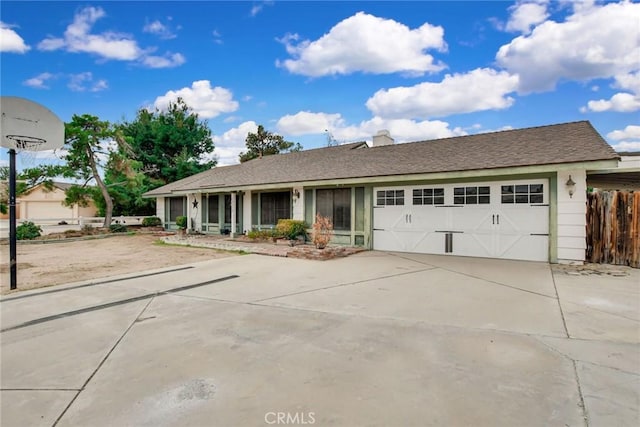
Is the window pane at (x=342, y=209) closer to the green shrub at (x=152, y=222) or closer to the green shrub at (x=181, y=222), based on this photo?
the green shrub at (x=181, y=222)

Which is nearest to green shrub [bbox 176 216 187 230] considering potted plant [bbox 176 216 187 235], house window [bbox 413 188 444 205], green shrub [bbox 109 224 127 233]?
potted plant [bbox 176 216 187 235]

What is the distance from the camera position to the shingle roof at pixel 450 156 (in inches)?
321

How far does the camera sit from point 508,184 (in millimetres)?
8867

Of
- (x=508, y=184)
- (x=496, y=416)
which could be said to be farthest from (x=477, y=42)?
(x=496, y=416)

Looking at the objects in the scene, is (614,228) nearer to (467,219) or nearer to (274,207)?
(467,219)

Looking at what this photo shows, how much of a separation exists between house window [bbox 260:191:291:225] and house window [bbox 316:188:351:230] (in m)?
1.77

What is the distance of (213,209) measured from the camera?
54.4 ft

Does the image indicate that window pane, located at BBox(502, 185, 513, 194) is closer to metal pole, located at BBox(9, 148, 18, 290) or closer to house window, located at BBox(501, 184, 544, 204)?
house window, located at BBox(501, 184, 544, 204)

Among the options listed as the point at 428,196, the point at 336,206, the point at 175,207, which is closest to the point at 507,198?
the point at 428,196

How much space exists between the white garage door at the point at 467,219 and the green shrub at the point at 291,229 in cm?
291

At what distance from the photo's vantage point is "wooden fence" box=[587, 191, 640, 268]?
7.56m

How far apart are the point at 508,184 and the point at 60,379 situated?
986 cm

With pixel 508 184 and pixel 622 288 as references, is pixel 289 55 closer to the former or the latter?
pixel 508 184

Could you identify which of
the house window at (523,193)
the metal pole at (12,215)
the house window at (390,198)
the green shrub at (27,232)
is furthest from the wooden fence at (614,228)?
the green shrub at (27,232)
